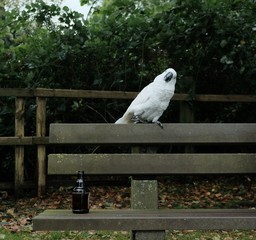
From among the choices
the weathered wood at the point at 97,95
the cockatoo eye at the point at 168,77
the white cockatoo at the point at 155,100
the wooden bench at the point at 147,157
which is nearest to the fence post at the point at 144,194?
the wooden bench at the point at 147,157

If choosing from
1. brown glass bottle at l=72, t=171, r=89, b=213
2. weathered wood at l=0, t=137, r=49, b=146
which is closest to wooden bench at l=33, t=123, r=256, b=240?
brown glass bottle at l=72, t=171, r=89, b=213

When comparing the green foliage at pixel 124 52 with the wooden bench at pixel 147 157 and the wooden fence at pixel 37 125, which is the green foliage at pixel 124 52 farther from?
the wooden bench at pixel 147 157

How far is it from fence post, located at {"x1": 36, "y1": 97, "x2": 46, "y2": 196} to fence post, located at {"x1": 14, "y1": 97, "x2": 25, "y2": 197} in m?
0.17

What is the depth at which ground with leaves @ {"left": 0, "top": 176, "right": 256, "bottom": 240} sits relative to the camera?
175 inches

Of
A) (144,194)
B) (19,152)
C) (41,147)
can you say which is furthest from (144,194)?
(19,152)

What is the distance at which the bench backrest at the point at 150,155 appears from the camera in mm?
3176

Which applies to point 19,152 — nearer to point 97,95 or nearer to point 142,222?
point 97,95

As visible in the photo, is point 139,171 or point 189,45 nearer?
point 139,171

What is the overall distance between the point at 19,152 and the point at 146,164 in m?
2.80

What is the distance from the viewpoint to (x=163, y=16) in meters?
5.98

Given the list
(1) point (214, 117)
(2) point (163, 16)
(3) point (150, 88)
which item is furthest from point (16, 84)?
(3) point (150, 88)

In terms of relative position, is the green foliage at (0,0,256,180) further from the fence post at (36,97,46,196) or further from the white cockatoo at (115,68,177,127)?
the white cockatoo at (115,68,177,127)

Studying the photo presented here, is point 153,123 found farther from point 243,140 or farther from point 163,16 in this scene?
point 163,16

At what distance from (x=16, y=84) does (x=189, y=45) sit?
2.07 metres
